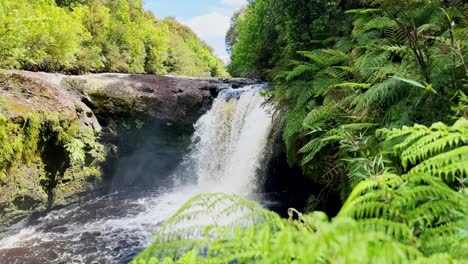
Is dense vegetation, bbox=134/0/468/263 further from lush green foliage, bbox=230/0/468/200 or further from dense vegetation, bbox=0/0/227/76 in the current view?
dense vegetation, bbox=0/0/227/76

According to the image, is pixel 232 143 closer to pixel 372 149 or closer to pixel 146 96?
pixel 146 96

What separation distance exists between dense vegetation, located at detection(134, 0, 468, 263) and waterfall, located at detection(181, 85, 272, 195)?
143 centimetres

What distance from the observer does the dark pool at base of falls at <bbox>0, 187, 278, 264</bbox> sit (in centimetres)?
462

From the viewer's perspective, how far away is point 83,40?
36.1ft

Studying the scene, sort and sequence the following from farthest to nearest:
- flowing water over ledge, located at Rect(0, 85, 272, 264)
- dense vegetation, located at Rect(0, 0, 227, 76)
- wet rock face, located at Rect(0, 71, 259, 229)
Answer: dense vegetation, located at Rect(0, 0, 227, 76), wet rock face, located at Rect(0, 71, 259, 229), flowing water over ledge, located at Rect(0, 85, 272, 264)

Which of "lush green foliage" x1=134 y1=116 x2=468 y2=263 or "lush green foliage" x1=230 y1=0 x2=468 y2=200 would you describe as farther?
"lush green foliage" x1=230 y1=0 x2=468 y2=200

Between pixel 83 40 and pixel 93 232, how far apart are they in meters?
7.97

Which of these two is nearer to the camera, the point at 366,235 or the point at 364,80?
the point at 366,235

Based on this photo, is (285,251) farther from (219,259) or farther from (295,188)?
(295,188)

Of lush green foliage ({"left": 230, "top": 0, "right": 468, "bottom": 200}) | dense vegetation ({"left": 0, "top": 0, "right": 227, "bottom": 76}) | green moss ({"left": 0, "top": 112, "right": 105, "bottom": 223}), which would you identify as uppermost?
dense vegetation ({"left": 0, "top": 0, "right": 227, "bottom": 76})

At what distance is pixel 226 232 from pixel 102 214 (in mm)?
6071

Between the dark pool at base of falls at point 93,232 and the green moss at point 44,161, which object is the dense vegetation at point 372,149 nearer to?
the dark pool at base of falls at point 93,232

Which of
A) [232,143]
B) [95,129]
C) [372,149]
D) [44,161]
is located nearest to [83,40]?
[95,129]

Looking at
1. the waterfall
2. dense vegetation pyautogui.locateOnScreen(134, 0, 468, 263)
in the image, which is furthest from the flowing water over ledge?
dense vegetation pyautogui.locateOnScreen(134, 0, 468, 263)
